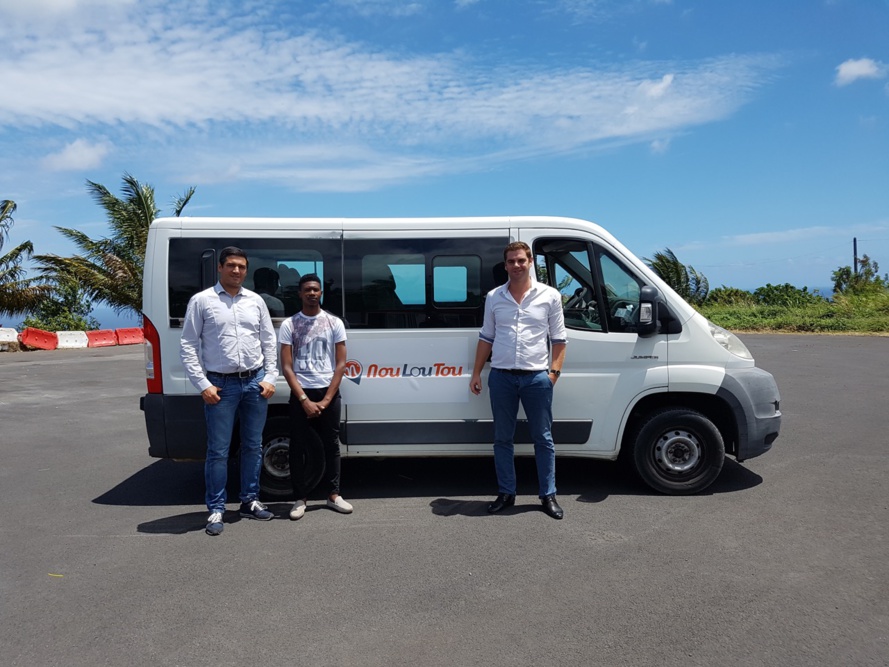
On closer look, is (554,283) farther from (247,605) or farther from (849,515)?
(247,605)

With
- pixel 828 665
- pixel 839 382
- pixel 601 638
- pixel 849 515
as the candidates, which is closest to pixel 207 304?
pixel 601 638

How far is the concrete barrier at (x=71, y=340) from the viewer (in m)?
23.9

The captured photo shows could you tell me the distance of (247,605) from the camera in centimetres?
393

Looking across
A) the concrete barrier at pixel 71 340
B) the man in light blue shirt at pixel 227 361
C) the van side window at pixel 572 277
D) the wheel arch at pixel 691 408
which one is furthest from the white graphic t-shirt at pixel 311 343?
the concrete barrier at pixel 71 340

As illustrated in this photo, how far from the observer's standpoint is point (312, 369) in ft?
17.4

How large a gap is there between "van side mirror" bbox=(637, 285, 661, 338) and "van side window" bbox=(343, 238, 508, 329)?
3.77ft

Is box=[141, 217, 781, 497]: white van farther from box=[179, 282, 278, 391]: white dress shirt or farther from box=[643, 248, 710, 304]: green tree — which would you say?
box=[643, 248, 710, 304]: green tree

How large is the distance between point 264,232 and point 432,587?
A: 9.90 feet

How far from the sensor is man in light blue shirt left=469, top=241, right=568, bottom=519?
525 cm

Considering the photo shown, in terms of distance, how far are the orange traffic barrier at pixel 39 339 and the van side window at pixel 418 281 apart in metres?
21.3

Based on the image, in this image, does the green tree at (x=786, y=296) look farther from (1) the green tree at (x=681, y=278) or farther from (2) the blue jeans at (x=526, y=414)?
(2) the blue jeans at (x=526, y=414)

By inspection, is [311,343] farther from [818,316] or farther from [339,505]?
[818,316]

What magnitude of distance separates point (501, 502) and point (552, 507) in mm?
390

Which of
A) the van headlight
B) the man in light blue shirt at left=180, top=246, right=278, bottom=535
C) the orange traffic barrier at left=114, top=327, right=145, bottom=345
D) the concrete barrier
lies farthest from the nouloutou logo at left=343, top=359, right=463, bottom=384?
the orange traffic barrier at left=114, top=327, right=145, bottom=345
